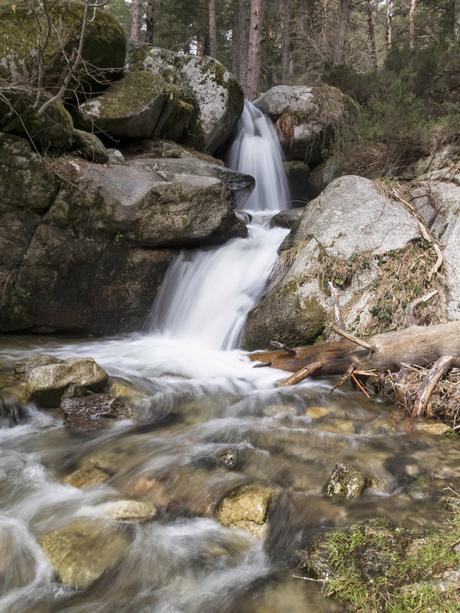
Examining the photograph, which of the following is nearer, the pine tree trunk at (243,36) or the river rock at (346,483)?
the river rock at (346,483)

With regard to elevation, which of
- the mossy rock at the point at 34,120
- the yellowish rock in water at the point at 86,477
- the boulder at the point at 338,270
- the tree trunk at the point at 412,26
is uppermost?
the tree trunk at the point at 412,26

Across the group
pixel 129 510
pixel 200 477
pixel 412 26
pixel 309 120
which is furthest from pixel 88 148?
Answer: pixel 412 26

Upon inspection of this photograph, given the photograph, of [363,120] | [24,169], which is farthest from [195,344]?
[363,120]

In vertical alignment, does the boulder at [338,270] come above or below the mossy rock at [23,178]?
below

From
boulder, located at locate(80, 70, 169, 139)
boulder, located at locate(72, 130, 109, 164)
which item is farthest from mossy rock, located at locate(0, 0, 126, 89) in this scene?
boulder, located at locate(72, 130, 109, 164)

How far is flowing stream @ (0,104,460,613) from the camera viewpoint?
2.76m

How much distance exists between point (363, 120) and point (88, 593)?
35.3ft

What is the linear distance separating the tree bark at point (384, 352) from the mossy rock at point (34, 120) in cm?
453

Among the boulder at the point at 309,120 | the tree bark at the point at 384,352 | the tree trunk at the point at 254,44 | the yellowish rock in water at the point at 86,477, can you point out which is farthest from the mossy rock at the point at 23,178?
the tree trunk at the point at 254,44

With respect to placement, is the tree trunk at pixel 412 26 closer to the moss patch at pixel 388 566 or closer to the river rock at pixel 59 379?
the river rock at pixel 59 379

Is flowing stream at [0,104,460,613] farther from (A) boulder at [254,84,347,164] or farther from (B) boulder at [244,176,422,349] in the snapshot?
(A) boulder at [254,84,347,164]

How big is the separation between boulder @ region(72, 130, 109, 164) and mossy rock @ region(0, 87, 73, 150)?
0.58 feet

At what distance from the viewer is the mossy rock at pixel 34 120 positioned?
6484mm

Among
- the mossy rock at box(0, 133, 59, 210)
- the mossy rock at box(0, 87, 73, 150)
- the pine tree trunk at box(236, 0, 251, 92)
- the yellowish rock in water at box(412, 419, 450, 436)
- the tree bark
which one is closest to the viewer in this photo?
the yellowish rock in water at box(412, 419, 450, 436)
